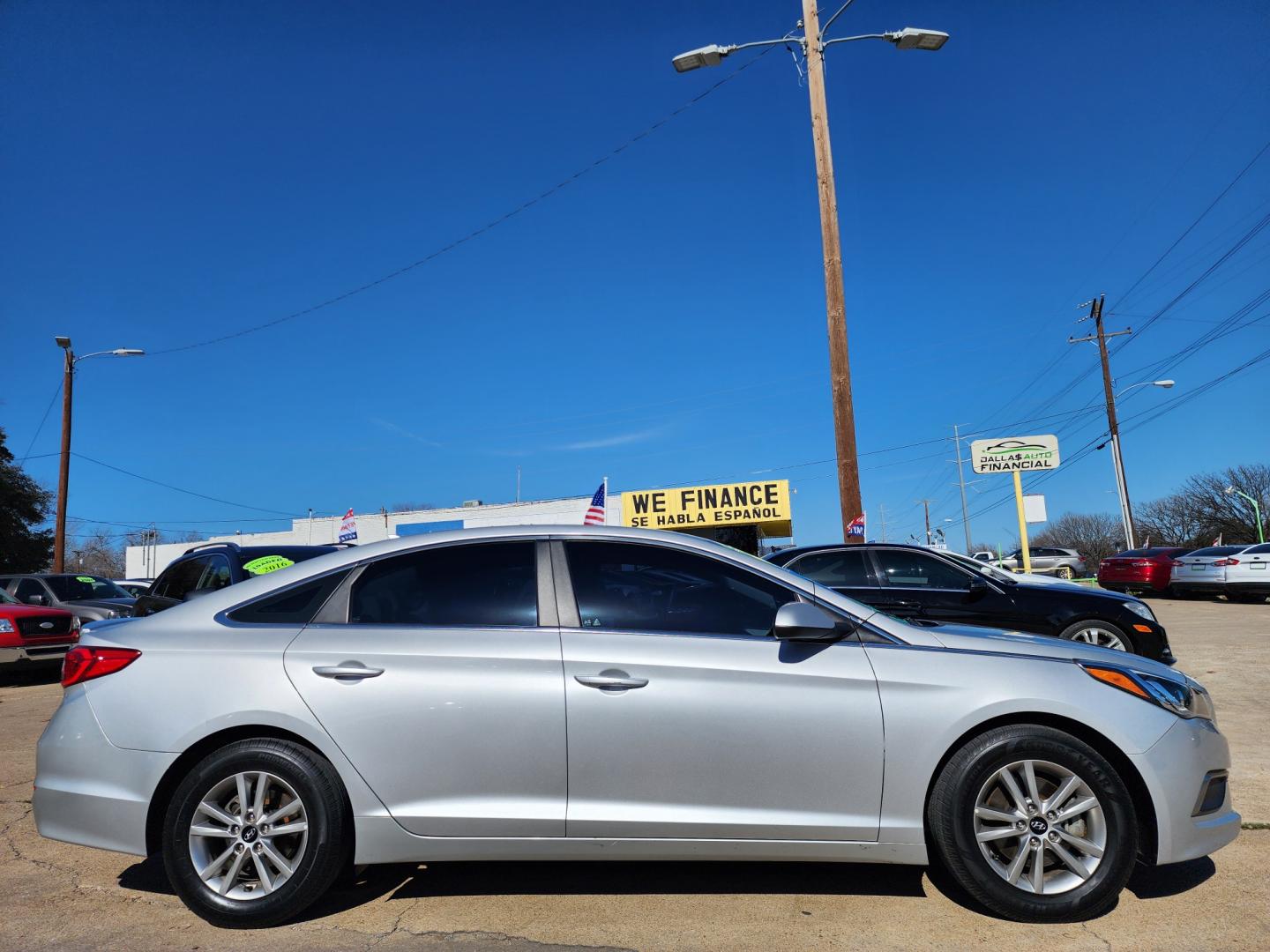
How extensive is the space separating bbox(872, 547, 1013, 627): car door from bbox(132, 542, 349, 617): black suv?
543 centimetres

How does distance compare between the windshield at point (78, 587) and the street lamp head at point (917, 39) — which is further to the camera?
the windshield at point (78, 587)

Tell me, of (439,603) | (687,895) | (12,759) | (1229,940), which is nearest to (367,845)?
(439,603)

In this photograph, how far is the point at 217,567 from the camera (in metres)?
7.93

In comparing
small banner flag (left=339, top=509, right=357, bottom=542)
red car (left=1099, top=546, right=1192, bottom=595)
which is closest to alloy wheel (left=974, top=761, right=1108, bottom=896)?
small banner flag (left=339, top=509, right=357, bottom=542)

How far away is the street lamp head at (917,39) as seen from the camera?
1177 centimetres

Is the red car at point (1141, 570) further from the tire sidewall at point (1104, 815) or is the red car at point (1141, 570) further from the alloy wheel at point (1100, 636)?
the tire sidewall at point (1104, 815)

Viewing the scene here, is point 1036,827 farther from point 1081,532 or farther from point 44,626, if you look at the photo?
point 1081,532

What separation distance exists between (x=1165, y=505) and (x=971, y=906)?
75701 millimetres

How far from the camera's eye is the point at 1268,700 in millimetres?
7633

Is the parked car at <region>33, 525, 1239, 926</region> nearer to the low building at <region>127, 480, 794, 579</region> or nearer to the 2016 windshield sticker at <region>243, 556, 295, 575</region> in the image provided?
the 2016 windshield sticker at <region>243, 556, 295, 575</region>

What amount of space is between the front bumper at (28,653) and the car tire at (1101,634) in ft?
40.2

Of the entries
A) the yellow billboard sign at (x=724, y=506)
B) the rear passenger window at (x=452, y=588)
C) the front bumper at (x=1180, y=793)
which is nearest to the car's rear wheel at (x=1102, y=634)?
the front bumper at (x=1180, y=793)

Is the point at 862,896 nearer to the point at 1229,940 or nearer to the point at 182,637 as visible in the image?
the point at 1229,940

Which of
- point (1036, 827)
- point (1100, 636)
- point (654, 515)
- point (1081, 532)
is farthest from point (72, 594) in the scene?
point (1081, 532)
